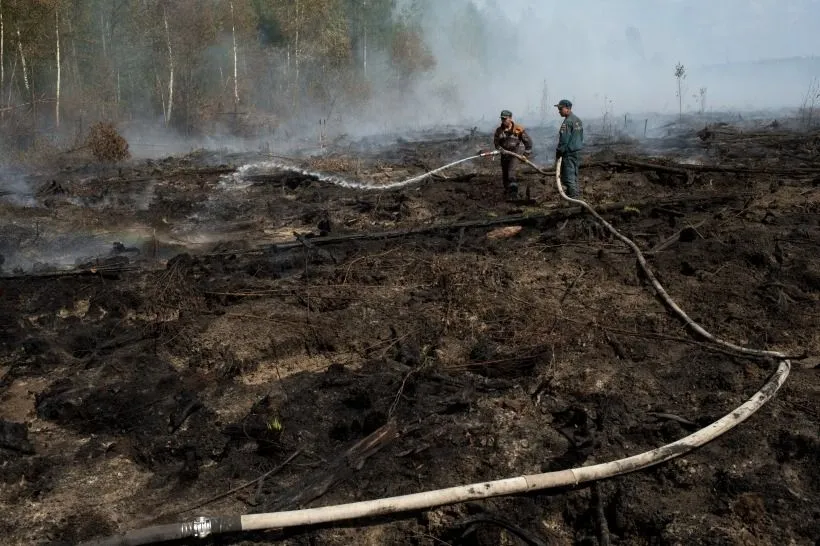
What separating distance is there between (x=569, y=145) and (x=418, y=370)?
6277 mm

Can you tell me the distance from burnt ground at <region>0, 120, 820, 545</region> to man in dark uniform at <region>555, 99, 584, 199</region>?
2.39 feet

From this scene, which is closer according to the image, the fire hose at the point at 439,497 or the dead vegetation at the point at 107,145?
the fire hose at the point at 439,497

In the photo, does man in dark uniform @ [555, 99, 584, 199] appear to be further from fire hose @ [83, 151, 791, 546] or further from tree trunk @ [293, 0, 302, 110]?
tree trunk @ [293, 0, 302, 110]

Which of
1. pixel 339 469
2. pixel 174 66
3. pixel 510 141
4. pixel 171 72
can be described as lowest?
pixel 339 469

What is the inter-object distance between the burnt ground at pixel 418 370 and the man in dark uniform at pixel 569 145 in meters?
0.73

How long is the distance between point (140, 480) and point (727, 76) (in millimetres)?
114731

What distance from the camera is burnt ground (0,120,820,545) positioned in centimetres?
384

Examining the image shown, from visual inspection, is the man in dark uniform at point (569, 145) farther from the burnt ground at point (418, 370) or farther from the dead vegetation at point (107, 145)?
the dead vegetation at point (107, 145)

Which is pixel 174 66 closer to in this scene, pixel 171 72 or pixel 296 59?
pixel 171 72


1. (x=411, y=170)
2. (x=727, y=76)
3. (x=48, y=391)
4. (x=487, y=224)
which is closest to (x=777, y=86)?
(x=727, y=76)

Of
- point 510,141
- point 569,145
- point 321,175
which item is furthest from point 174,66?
point 569,145

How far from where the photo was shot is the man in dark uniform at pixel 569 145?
10219 millimetres

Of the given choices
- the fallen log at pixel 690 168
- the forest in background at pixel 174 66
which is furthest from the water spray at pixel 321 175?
the forest in background at pixel 174 66

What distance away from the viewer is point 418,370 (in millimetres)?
5430
